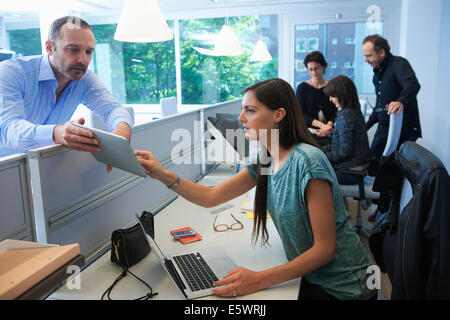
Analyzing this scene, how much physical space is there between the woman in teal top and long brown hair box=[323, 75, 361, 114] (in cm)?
164

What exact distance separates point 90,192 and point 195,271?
497 millimetres

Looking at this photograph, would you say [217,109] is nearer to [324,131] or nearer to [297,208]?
[324,131]

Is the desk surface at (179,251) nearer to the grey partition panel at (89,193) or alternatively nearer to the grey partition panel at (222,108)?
the grey partition panel at (89,193)

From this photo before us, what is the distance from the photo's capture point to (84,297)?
3.68ft

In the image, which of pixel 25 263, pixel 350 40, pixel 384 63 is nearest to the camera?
pixel 25 263

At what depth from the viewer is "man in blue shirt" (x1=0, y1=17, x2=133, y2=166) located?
1.25 m

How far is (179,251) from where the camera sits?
143 centimetres

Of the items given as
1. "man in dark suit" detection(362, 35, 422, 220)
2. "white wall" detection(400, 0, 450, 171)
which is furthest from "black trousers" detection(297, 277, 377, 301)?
"white wall" detection(400, 0, 450, 171)

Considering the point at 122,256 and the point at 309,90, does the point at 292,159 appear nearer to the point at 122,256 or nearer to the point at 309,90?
the point at 122,256

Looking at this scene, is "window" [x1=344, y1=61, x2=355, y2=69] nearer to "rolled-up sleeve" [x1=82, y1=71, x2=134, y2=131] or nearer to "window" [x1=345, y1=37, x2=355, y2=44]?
"window" [x1=345, y1=37, x2=355, y2=44]

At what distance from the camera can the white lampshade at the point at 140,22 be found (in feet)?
6.74

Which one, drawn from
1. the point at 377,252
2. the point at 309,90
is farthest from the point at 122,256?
the point at 309,90

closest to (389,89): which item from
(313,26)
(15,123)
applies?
(313,26)

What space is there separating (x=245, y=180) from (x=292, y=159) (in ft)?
1.06
